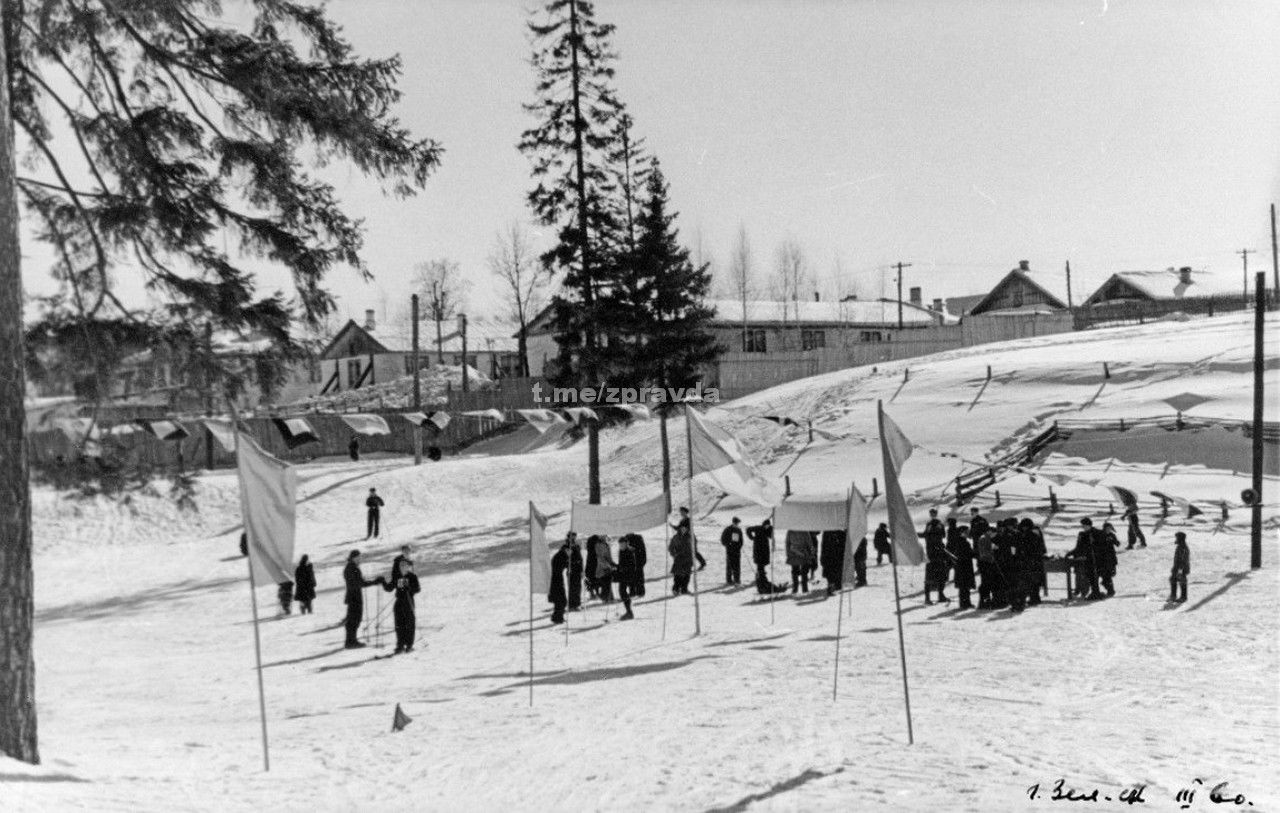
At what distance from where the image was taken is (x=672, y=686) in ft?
42.8

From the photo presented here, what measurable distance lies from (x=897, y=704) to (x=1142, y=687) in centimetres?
270

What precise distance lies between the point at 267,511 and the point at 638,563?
10629 mm

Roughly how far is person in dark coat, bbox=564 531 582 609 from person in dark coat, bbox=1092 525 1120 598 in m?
8.45

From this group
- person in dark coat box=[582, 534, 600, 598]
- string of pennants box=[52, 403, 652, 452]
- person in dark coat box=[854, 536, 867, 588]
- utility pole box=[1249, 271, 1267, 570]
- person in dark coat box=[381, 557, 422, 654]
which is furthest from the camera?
person in dark coat box=[854, 536, 867, 588]

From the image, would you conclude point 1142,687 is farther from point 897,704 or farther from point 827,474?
point 827,474

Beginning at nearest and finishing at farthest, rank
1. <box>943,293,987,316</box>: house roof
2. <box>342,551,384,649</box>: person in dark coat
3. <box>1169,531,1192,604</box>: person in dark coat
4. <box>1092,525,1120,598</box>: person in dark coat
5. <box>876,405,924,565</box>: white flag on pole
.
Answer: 1. <box>876,405,924,565</box>: white flag on pole
2. <box>342,551,384,649</box>: person in dark coat
3. <box>1169,531,1192,604</box>: person in dark coat
4. <box>1092,525,1120,598</box>: person in dark coat
5. <box>943,293,987,316</box>: house roof

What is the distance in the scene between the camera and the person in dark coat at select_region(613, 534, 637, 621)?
1884cm

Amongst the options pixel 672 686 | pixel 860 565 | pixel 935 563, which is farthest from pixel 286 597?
pixel 935 563

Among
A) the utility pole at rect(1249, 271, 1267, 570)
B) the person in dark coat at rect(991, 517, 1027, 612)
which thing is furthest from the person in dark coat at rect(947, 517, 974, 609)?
the utility pole at rect(1249, 271, 1267, 570)

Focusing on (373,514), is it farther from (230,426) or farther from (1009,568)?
(1009,568)

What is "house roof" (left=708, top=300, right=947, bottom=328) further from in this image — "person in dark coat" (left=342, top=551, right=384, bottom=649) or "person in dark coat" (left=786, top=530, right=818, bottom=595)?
"person in dark coat" (left=342, top=551, right=384, bottom=649)

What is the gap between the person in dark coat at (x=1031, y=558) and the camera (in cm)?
1770

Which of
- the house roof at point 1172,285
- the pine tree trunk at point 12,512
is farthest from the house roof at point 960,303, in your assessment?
the pine tree trunk at point 12,512

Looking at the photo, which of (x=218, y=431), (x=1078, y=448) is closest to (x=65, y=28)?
(x=218, y=431)
